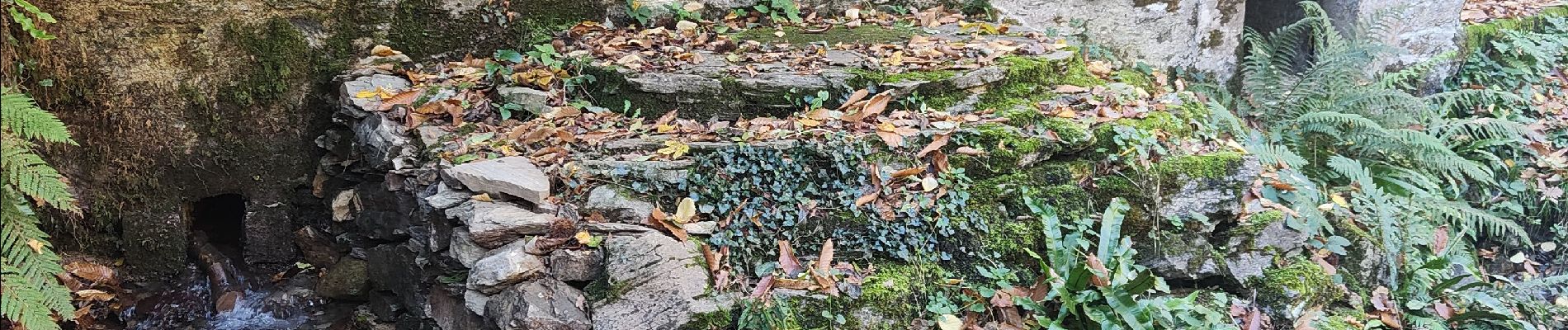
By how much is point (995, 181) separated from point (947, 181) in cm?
26

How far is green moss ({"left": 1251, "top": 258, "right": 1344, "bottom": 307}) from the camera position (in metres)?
4.38

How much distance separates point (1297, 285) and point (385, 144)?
4.42 meters

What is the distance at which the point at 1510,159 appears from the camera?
22.7ft

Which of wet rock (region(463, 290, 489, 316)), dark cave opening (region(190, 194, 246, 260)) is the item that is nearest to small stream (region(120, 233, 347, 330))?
dark cave opening (region(190, 194, 246, 260))

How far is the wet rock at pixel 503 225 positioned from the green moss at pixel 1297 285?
10.7 ft

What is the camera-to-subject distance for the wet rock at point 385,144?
4.54 meters

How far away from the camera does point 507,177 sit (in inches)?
157

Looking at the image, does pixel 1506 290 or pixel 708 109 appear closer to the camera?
→ pixel 708 109

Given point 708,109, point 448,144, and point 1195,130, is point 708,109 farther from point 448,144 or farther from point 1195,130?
point 1195,130

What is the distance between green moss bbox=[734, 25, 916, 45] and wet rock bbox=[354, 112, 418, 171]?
6.88 feet

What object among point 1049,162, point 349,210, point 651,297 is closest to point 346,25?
point 349,210

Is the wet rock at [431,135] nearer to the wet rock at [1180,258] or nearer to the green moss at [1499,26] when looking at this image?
the wet rock at [1180,258]

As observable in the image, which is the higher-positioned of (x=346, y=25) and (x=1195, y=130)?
(x=346, y=25)

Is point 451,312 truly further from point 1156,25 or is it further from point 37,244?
point 1156,25
